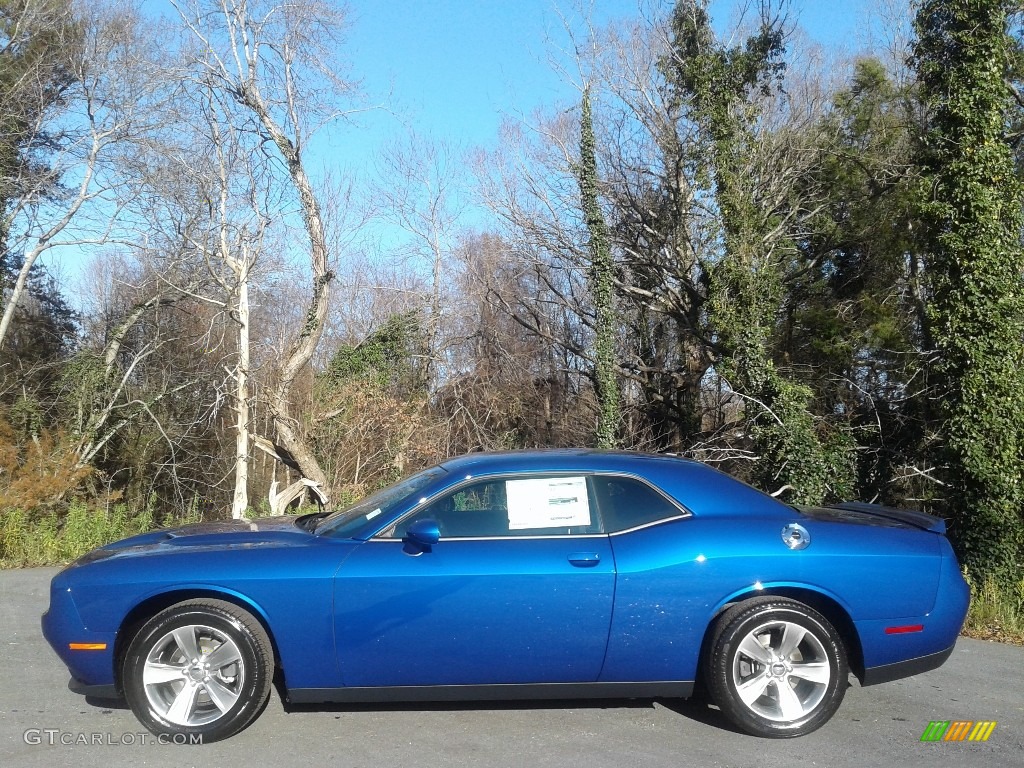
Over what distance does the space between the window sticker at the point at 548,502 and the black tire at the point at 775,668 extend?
0.93 meters

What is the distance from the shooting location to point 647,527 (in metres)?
4.55

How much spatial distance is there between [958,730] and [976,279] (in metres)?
7.54

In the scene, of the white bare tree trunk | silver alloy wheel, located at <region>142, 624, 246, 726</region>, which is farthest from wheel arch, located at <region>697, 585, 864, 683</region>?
the white bare tree trunk

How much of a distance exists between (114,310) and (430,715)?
24080 millimetres

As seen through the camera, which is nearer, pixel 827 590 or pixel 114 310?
pixel 827 590

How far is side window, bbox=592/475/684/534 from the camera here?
180 inches

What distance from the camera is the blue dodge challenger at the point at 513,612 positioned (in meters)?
4.25

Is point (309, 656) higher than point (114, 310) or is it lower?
lower

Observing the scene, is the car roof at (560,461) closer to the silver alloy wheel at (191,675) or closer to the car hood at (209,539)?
the car hood at (209,539)

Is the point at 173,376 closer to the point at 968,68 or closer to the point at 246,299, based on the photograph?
the point at 246,299

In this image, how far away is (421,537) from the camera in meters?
4.29

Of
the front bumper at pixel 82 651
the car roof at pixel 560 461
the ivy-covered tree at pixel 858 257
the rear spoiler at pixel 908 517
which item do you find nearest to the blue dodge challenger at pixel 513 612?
the front bumper at pixel 82 651

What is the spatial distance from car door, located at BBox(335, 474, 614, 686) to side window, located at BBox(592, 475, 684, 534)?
25cm

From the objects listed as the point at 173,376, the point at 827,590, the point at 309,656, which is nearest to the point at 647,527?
the point at 827,590
